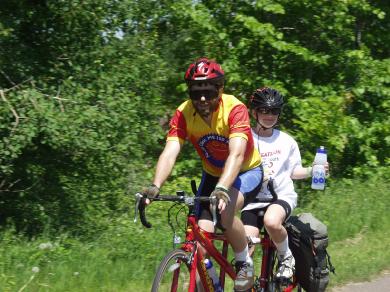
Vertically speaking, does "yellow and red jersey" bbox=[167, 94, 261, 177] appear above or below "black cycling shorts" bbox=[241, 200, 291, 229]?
above

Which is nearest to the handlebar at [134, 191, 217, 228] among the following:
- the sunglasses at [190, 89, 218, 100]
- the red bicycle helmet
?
the sunglasses at [190, 89, 218, 100]

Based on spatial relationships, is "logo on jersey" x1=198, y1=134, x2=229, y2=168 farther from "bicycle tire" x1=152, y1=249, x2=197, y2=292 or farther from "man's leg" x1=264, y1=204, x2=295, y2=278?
"bicycle tire" x1=152, y1=249, x2=197, y2=292

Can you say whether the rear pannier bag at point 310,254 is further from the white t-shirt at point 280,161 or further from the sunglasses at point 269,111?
the sunglasses at point 269,111

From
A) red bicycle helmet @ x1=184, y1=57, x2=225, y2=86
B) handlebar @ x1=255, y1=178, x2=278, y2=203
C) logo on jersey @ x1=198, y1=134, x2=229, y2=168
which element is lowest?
handlebar @ x1=255, y1=178, x2=278, y2=203

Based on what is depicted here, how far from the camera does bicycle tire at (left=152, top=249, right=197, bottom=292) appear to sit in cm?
432

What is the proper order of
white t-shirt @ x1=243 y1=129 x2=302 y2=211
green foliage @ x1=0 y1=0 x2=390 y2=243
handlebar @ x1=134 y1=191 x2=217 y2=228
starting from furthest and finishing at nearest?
green foliage @ x1=0 y1=0 x2=390 y2=243 < white t-shirt @ x1=243 y1=129 x2=302 y2=211 < handlebar @ x1=134 y1=191 x2=217 y2=228

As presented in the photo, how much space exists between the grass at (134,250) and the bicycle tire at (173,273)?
4.64ft

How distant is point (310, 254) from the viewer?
5.62 metres

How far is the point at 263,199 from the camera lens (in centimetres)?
546

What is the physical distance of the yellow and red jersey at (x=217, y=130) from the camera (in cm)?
462

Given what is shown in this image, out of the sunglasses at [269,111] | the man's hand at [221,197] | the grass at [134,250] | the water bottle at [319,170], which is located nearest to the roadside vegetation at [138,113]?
the grass at [134,250]

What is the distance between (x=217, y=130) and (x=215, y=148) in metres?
0.17

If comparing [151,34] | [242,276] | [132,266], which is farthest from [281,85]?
[242,276]

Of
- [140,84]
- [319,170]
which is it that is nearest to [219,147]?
[319,170]
